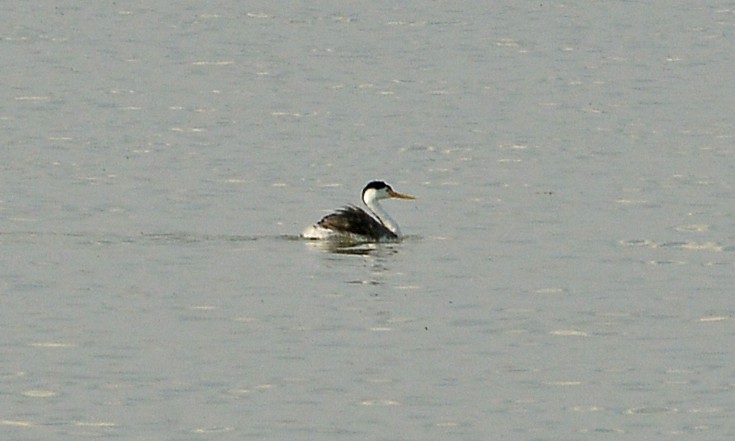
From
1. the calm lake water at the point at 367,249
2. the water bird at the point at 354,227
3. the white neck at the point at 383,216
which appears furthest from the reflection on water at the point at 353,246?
the white neck at the point at 383,216

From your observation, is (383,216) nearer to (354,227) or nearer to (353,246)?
(354,227)

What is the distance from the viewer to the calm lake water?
21188 mm

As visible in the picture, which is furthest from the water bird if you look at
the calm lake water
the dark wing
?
the calm lake water

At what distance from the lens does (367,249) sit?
33.8m

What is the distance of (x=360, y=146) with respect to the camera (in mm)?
46781

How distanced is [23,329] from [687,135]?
26113mm

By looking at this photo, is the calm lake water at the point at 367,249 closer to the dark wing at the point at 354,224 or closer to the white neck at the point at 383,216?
the white neck at the point at 383,216

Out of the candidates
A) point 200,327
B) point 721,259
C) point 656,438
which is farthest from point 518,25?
point 656,438

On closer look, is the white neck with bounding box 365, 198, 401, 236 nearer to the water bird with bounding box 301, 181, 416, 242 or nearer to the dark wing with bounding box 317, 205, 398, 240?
the water bird with bounding box 301, 181, 416, 242

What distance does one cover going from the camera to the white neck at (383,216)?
3488cm

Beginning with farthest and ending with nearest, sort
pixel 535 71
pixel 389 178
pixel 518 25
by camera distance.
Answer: pixel 518 25 < pixel 535 71 < pixel 389 178

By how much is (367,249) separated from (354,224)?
67cm

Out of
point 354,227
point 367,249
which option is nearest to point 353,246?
point 354,227

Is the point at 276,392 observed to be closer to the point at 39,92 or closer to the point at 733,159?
the point at 733,159
